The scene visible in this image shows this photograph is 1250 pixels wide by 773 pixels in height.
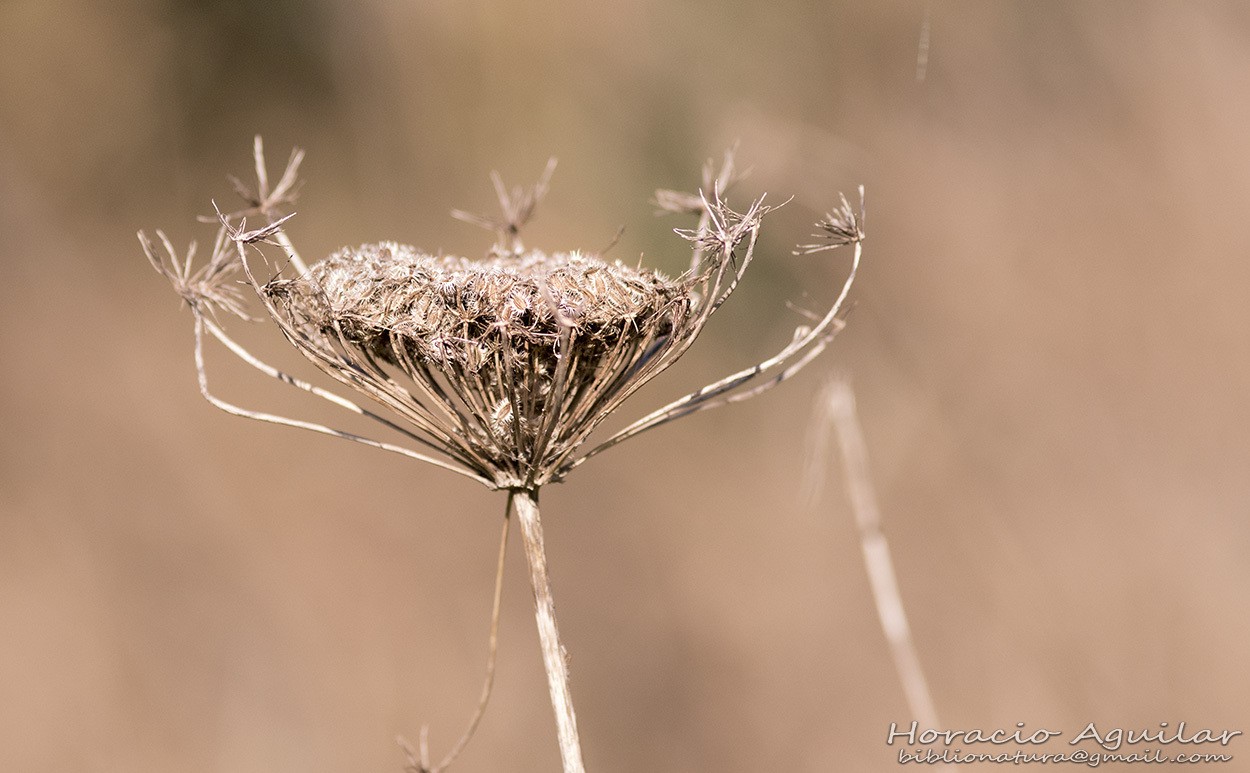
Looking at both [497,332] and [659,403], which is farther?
[659,403]

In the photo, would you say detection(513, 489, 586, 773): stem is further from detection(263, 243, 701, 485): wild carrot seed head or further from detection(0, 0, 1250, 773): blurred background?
detection(0, 0, 1250, 773): blurred background

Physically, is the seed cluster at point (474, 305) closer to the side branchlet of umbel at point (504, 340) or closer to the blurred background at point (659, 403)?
the side branchlet of umbel at point (504, 340)

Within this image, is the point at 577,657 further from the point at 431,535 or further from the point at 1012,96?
the point at 1012,96

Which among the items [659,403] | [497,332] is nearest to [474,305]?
[497,332]

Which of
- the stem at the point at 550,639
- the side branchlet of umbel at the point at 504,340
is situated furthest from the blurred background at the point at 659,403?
the stem at the point at 550,639

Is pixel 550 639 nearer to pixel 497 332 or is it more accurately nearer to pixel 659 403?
pixel 497 332

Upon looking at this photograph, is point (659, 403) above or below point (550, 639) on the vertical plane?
above

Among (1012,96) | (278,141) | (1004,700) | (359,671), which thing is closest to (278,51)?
(278,141)
